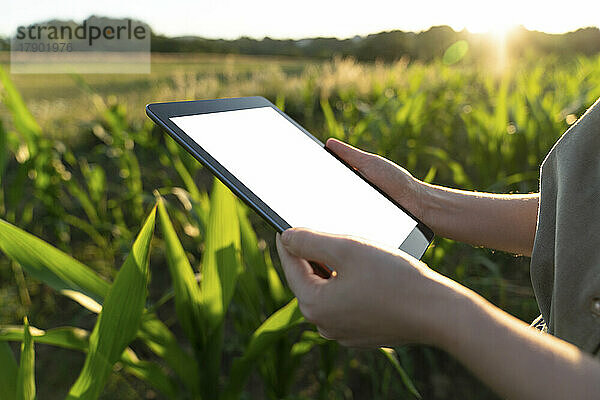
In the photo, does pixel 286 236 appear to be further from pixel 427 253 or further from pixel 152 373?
pixel 427 253

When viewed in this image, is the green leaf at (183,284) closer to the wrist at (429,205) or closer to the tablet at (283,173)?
the tablet at (283,173)

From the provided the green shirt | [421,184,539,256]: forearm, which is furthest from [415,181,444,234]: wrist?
the green shirt

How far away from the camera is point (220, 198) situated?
0.76m

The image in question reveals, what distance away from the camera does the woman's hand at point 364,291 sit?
39cm

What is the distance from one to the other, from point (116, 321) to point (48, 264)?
6.0 inches

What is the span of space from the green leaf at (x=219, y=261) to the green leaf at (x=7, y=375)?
0.24m

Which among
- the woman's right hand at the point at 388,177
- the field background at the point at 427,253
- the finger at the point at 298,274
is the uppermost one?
the woman's right hand at the point at 388,177

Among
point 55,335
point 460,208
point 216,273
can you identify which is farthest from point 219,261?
point 460,208

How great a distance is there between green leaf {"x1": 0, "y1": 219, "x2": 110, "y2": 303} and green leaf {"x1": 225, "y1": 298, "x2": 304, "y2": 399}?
0.72ft

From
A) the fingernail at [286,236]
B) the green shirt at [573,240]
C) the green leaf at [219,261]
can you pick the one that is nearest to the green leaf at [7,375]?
the green leaf at [219,261]

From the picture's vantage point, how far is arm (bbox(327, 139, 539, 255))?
64 centimetres

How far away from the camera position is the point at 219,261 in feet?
2.36

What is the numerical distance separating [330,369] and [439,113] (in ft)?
6.55

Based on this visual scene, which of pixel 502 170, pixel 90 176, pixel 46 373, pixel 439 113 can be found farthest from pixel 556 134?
pixel 46 373
